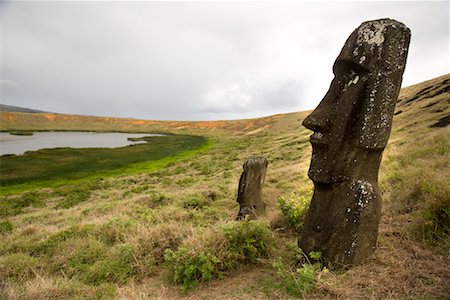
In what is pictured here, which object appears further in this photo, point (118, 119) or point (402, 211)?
point (118, 119)

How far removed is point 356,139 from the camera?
15.7 feet

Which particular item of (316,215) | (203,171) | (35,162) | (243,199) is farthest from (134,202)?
(35,162)

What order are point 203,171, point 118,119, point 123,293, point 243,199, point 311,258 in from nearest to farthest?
point 123,293, point 311,258, point 243,199, point 203,171, point 118,119

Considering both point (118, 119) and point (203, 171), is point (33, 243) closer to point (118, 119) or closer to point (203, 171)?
point (203, 171)

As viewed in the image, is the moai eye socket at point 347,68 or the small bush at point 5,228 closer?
the moai eye socket at point 347,68

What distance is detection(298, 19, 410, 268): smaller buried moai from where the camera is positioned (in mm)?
4691

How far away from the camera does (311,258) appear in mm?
4906

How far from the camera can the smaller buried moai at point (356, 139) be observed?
15.4ft

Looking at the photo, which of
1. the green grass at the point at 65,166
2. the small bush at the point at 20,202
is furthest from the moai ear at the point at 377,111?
the green grass at the point at 65,166

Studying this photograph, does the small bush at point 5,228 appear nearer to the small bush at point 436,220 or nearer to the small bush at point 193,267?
the small bush at point 193,267

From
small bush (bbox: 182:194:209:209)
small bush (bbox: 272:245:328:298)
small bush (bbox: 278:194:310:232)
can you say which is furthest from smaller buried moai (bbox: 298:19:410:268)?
small bush (bbox: 182:194:209:209)

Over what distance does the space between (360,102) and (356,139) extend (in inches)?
25.0

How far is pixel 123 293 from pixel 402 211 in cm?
604

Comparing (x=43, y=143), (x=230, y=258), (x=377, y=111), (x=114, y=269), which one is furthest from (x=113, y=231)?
(x=43, y=143)
